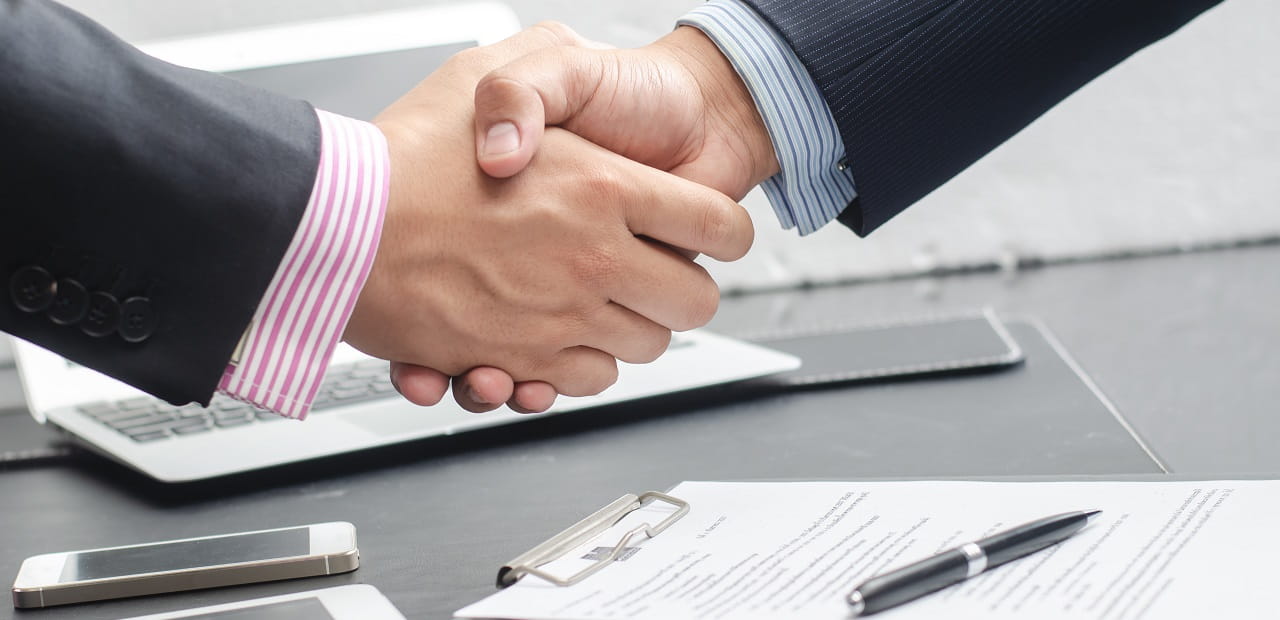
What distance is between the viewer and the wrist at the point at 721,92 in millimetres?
780

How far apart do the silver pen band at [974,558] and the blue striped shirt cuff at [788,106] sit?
0.36m

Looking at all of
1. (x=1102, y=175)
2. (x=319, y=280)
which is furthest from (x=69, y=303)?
(x=1102, y=175)

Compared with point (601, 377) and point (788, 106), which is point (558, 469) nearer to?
point (601, 377)

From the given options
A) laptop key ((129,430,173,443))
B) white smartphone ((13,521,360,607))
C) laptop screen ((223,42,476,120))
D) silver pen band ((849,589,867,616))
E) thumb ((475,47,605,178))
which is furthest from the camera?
laptop screen ((223,42,476,120))

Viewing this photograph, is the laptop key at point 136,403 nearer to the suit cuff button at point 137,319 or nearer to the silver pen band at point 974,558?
the suit cuff button at point 137,319

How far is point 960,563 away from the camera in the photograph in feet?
1.43

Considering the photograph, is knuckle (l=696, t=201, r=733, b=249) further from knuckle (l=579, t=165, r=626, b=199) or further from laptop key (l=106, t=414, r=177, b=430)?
laptop key (l=106, t=414, r=177, b=430)

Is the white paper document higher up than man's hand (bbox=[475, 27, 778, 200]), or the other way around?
man's hand (bbox=[475, 27, 778, 200])

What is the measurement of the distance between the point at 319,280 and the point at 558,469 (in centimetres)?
19

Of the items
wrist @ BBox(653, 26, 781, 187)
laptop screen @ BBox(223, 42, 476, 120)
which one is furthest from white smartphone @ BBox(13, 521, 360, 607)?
laptop screen @ BBox(223, 42, 476, 120)

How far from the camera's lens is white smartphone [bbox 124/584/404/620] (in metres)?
0.47

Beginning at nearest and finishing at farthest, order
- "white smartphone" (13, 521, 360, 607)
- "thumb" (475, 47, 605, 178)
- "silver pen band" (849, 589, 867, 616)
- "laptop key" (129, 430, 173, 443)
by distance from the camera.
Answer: "silver pen band" (849, 589, 867, 616) < "white smartphone" (13, 521, 360, 607) < "thumb" (475, 47, 605, 178) < "laptop key" (129, 430, 173, 443)

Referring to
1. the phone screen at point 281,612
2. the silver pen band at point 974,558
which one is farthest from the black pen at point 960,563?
the phone screen at point 281,612

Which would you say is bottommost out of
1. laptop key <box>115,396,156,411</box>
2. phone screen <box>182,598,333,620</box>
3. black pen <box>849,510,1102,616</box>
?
phone screen <box>182,598,333,620</box>
